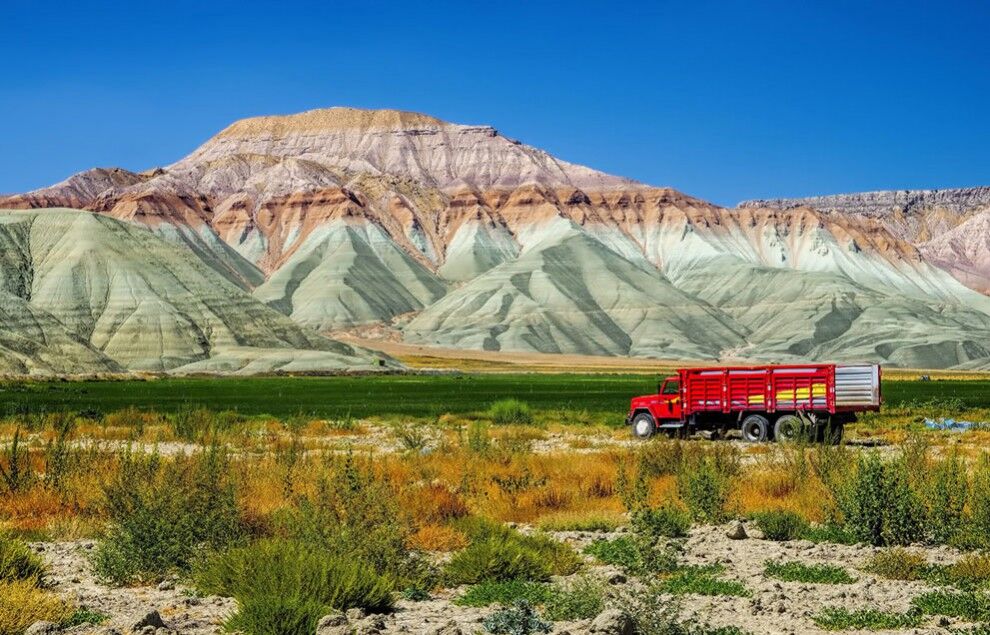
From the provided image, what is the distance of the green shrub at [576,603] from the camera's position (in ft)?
34.7

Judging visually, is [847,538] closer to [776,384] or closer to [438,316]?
[776,384]

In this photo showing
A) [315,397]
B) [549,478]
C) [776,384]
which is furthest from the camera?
[315,397]

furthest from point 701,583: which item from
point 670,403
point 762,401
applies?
point 670,403

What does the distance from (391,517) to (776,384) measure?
2377 centimetres

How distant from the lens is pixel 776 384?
34.8 metres

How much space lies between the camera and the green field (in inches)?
2036

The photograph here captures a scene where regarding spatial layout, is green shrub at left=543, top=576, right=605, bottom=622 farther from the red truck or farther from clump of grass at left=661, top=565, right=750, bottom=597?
the red truck

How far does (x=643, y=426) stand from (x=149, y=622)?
28214 mm

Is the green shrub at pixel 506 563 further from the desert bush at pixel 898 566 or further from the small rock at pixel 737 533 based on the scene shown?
the desert bush at pixel 898 566

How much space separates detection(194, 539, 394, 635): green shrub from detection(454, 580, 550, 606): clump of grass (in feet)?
3.01

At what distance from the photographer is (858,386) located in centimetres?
3366

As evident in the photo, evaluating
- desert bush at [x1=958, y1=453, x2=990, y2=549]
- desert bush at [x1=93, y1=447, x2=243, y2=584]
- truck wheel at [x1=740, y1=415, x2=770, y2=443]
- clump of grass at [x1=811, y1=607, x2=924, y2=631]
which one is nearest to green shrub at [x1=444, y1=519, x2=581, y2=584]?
desert bush at [x1=93, y1=447, x2=243, y2=584]

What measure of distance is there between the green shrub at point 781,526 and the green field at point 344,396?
3037 centimetres

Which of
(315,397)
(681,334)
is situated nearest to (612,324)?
(681,334)
